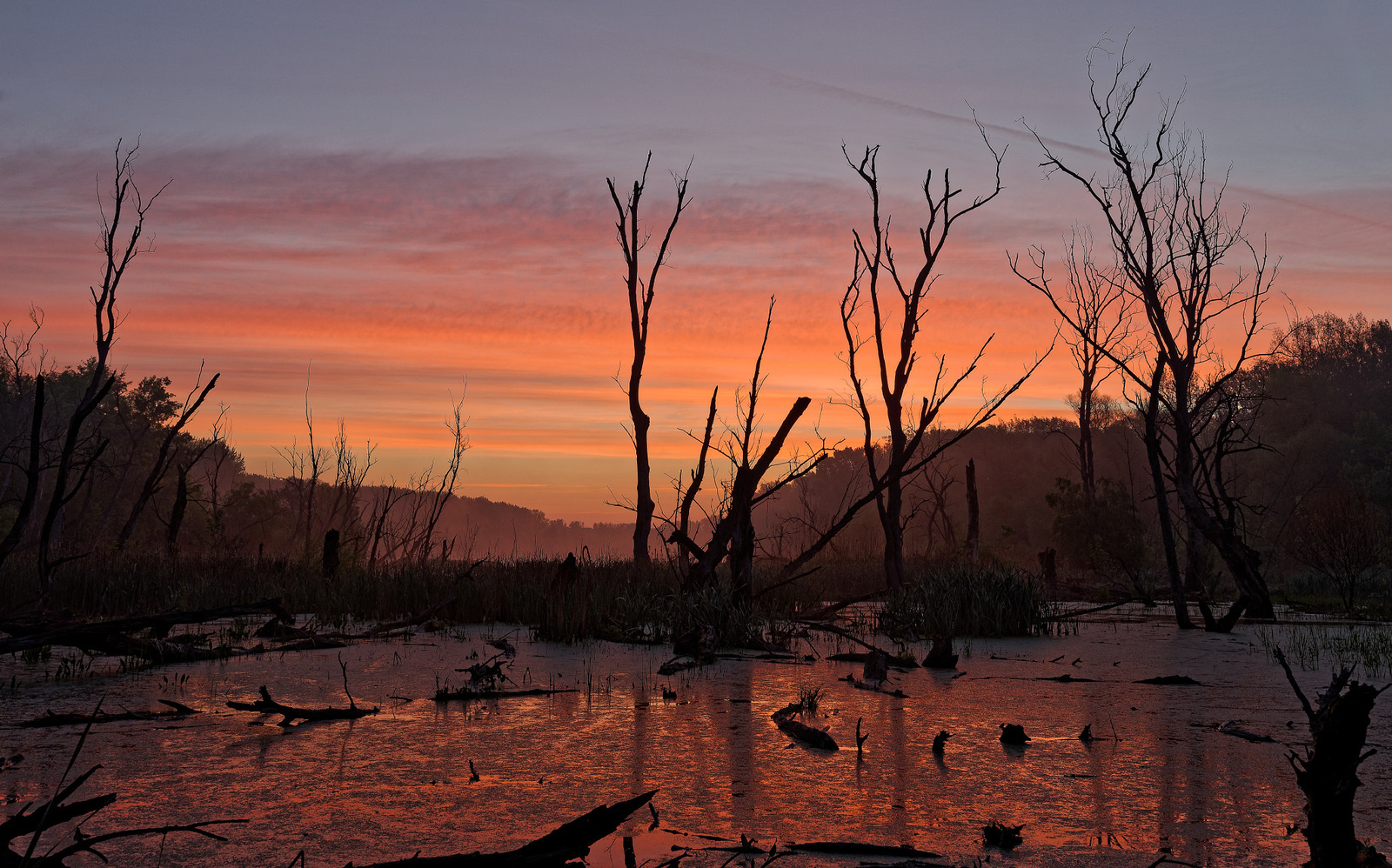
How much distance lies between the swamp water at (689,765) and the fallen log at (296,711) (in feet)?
0.32

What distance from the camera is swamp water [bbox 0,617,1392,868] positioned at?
3.06 meters

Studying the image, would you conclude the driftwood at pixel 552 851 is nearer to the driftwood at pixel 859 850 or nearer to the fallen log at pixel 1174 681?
the driftwood at pixel 859 850

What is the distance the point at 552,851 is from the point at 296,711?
3284 millimetres

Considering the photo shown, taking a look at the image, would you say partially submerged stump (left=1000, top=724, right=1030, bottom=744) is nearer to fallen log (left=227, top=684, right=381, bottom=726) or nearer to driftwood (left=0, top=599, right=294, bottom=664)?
fallen log (left=227, top=684, right=381, bottom=726)

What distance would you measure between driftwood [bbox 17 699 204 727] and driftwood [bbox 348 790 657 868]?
323cm

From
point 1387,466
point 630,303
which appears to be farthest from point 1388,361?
point 630,303

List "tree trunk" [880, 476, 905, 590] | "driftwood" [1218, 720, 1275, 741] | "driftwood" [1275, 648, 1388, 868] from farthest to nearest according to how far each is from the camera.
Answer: "tree trunk" [880, 476, 905, 590] → "driftwood" [1218, 720, 1275, 741] → "driftwood" [1275, 648, 1388, 868]

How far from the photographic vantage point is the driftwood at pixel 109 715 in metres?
4.59

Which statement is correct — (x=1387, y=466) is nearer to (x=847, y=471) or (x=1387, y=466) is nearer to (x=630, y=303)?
(x=630, y=303)

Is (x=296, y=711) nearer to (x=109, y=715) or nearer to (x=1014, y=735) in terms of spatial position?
(x=109, y=715)

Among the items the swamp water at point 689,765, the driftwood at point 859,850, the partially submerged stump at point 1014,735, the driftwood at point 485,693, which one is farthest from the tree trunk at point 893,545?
the driftwood at point 859,850

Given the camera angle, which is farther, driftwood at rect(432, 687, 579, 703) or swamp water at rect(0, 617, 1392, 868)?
driftwood at rect(432, 687, 579, 703)

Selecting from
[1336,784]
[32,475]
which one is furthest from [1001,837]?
[32,475]

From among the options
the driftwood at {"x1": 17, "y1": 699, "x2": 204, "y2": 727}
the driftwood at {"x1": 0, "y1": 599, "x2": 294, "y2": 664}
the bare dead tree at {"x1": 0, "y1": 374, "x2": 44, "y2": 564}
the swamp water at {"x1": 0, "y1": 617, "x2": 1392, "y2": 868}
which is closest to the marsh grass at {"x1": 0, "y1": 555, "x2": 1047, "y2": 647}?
the driftwood at {"x1": 0, "y1": 599, "x2": 294, "y2": 664}
